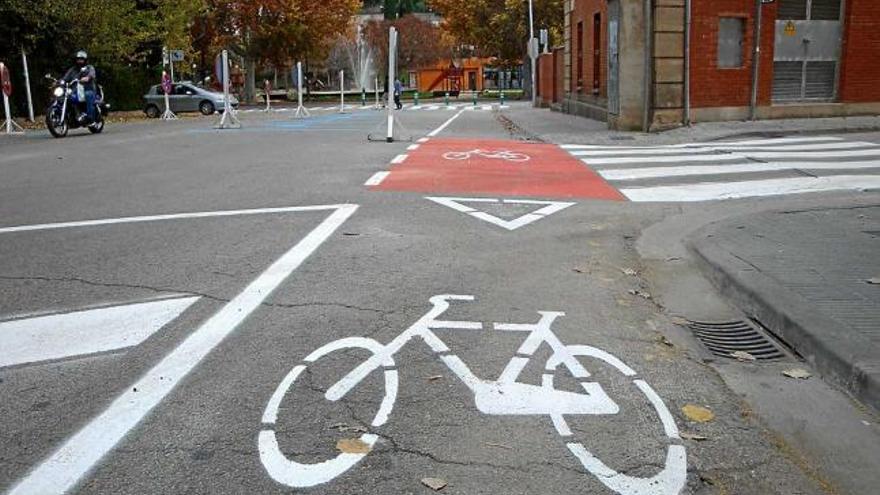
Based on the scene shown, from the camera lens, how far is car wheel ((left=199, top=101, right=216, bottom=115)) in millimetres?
39438

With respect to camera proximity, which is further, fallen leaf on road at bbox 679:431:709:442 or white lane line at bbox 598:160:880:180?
white lane line at bbox 598:160:880:180

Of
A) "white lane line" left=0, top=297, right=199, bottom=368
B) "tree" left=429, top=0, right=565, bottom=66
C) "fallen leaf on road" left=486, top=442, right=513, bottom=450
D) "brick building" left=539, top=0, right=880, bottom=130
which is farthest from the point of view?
"tree" left=429, top=0, right=565, bottom=66

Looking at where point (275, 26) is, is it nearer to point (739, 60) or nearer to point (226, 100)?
point (226, 100)

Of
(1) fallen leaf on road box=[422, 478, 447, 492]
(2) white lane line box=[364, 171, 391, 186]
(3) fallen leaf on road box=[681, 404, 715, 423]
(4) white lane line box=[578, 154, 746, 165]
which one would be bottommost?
(3) fallen leaf on road box=[681, 404, 715, 423]

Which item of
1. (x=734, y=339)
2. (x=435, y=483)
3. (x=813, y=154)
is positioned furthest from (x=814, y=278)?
(x=813, y=154)

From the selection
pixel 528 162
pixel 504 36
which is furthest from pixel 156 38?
pixel 528 162

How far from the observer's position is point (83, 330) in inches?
196

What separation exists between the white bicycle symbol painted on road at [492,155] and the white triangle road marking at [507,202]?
441cm

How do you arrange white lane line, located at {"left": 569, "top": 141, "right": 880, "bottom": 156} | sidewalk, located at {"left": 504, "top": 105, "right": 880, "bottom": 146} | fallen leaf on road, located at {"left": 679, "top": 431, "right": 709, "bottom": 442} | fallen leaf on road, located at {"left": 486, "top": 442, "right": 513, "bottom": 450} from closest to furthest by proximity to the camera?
fallen leaf on road, located at {"left": 486, "top": 442, "right": 513, "bottom": 450} → fallen leaf on road, located at {"left": 679, "top": 431, "right": 709, "bottom": 442} → white lane line, located at {"left": 569, "top": 141, "right": 880, "bottom": 156} → sidewalk, located at {"left": 504, "top": 105, "right": 880, "bottom": 146}

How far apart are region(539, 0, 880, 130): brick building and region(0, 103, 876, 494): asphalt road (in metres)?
11.2

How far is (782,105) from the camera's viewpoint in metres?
20.2

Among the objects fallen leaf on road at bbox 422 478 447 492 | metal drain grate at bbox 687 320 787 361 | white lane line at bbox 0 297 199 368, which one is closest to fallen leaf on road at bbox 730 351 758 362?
metal drain grate at bbox 687 320 787 361

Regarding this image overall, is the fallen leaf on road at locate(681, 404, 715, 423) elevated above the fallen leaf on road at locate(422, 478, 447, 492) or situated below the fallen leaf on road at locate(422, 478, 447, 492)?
below

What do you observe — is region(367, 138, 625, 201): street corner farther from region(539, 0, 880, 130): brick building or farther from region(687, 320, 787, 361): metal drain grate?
region(687, 320, 787, 361): metal drain grate
